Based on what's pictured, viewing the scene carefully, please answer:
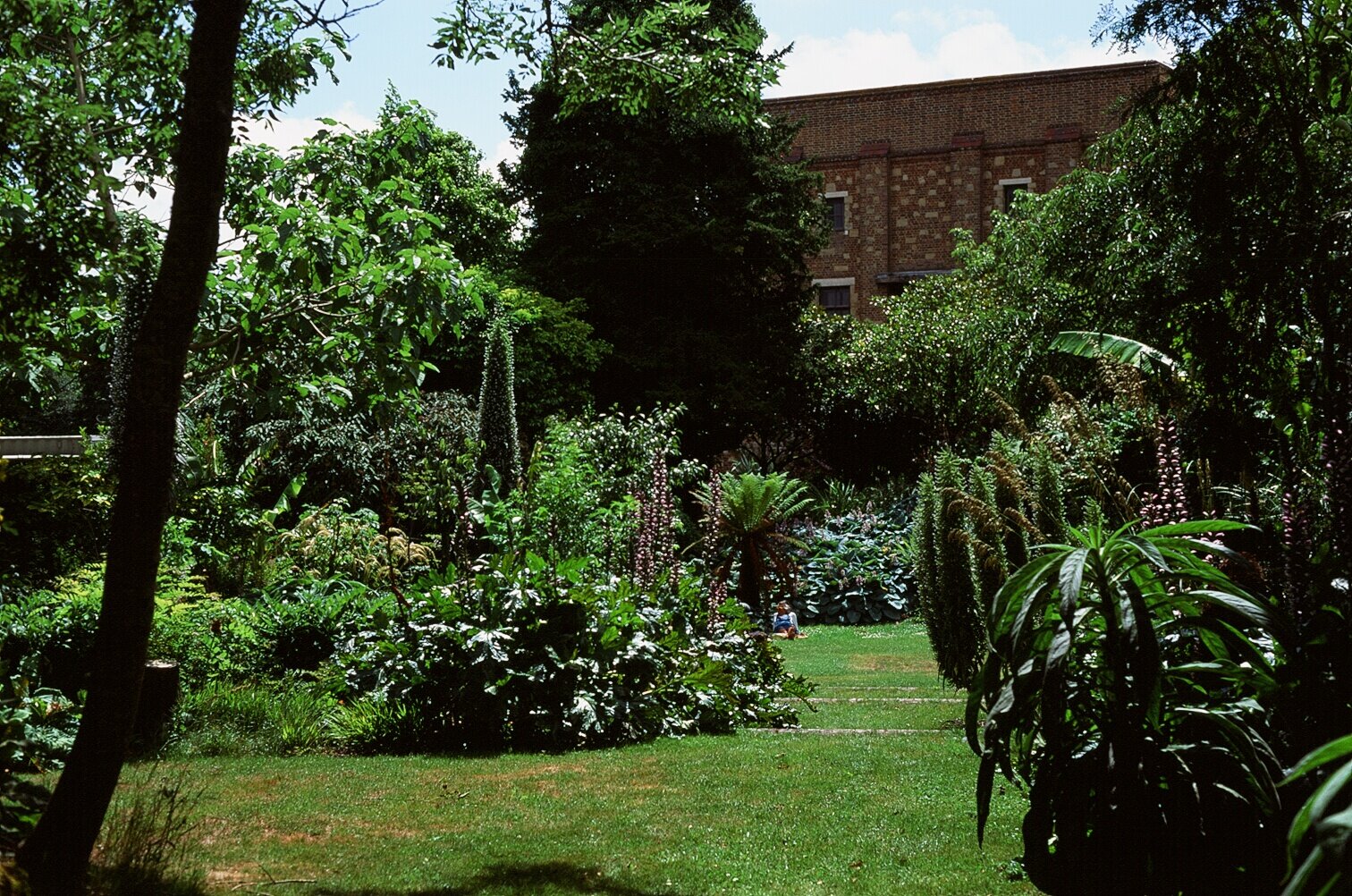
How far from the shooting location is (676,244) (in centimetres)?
3008

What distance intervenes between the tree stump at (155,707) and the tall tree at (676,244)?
20.0m

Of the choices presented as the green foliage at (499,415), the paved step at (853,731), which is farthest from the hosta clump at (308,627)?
the green foliage at (499,415)

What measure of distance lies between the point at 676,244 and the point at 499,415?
13.4m

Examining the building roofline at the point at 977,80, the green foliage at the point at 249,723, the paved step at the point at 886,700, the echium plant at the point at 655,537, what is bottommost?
the paved step at the point at 886,700

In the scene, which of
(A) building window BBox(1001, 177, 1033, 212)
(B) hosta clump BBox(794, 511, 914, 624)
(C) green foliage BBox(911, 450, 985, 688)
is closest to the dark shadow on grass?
(C) green foliage BBox(911, 450, 985, 688)

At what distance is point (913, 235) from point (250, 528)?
92.7 feet

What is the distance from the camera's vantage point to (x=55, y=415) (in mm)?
44656

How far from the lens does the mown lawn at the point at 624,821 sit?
5.75 meters

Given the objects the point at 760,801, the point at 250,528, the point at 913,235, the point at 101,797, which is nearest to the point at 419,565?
the point at 250,528

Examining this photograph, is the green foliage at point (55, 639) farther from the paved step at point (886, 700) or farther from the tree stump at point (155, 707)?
the paved step at point (886, 700)

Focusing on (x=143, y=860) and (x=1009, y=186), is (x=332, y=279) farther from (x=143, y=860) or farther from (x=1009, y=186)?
(x=1009, y=186)

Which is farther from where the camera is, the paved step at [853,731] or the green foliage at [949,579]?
the green foliage at [949,579]

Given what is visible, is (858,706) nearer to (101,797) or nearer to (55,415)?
(101,797)

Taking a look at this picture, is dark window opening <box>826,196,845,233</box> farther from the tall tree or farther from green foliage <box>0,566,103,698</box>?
green foliage <box>0,566,103,698</box>
